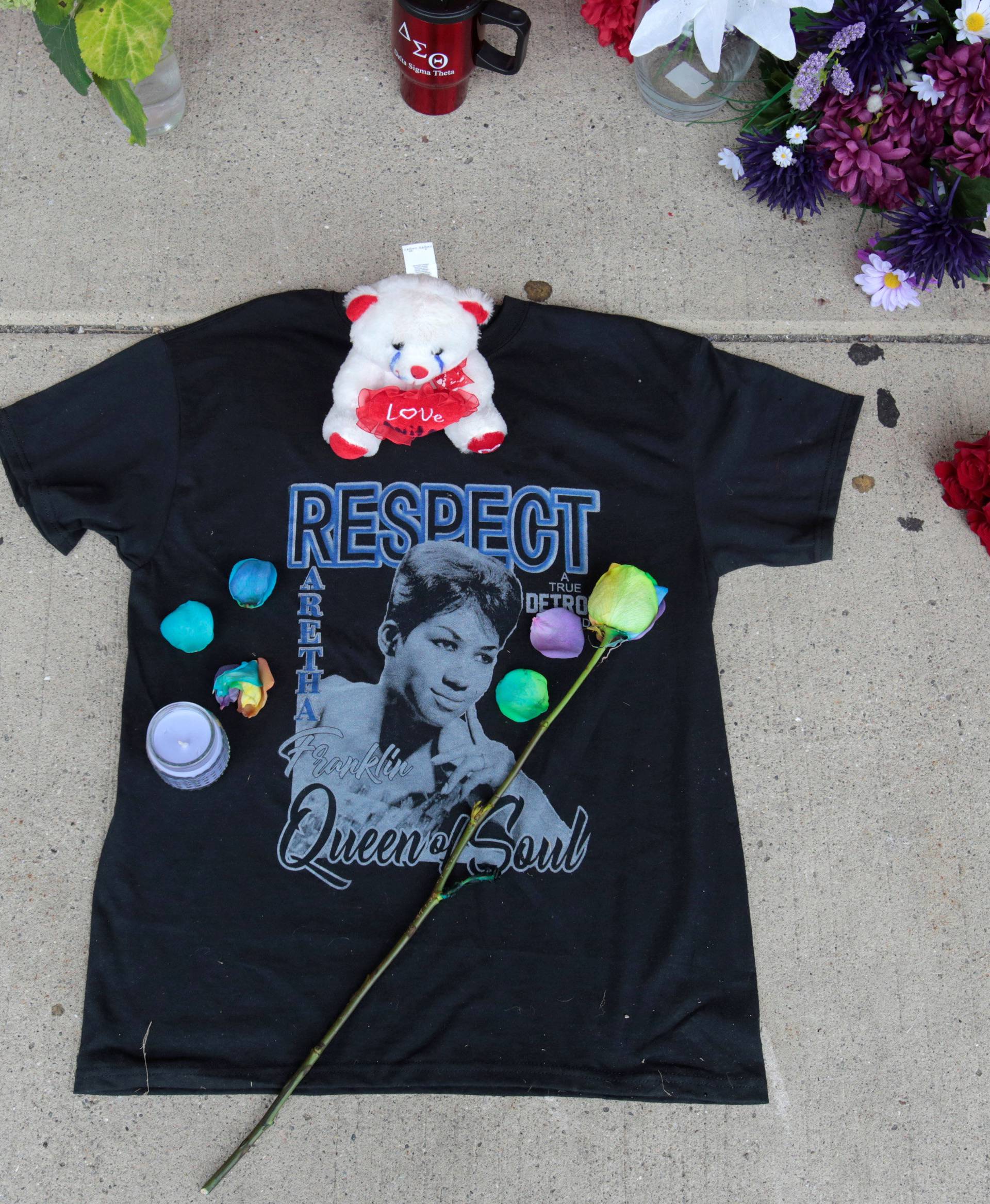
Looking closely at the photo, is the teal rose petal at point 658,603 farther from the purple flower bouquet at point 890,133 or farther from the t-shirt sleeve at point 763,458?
the purple flower bouquet at point 890,133

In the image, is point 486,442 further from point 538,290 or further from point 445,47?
point 445,47

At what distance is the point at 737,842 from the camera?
1.42 meters

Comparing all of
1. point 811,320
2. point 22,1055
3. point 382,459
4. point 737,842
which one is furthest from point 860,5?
point 22,1055

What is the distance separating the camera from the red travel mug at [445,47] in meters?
1.47

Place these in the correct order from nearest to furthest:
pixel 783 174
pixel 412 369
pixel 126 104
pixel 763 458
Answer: pixel 412 369
pixel 126 104
pixel 763 458
pixel 783 174

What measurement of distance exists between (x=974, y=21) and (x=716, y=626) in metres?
1.06

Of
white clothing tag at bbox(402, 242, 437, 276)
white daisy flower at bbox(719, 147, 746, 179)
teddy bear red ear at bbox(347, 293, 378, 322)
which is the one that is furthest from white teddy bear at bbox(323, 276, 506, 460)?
white daisy flower at bbox(719, 147, 746, 179)

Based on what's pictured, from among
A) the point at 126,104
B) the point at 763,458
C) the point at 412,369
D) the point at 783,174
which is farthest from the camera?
the point at 783,174

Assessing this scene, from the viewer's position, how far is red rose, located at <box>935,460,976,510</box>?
1574mm

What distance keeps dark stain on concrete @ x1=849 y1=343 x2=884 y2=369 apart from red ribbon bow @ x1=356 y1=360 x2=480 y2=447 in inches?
31.9

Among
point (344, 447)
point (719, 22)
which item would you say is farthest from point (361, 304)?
point (719, 22)

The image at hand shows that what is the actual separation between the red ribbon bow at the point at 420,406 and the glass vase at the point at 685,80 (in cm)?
82

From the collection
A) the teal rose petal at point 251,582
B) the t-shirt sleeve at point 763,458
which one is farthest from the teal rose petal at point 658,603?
the teal rose petal at point 251,582

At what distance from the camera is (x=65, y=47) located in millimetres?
1384
